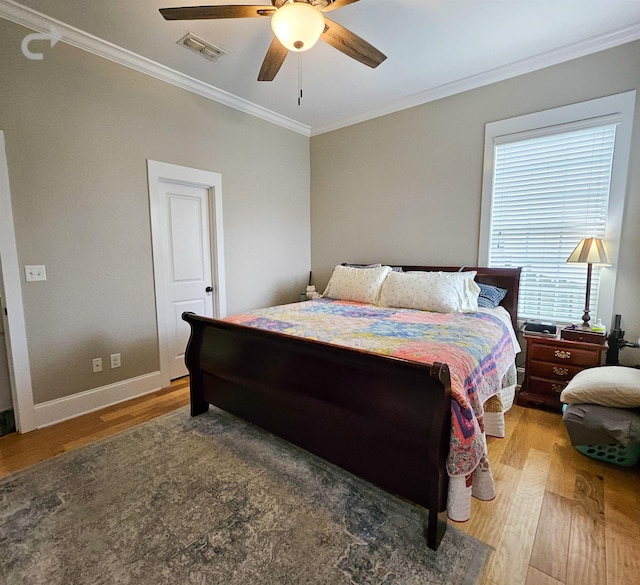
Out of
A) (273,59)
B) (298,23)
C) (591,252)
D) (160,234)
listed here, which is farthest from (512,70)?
(160,234)

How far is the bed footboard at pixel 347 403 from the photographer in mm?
1365

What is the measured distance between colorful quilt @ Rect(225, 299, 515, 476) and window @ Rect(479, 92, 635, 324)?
29.9 inches

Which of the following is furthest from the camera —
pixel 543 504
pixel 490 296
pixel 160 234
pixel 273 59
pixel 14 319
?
pixel 160 234

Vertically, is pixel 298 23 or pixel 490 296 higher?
pixel 298 23

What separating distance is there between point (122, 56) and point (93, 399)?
2.80 metres

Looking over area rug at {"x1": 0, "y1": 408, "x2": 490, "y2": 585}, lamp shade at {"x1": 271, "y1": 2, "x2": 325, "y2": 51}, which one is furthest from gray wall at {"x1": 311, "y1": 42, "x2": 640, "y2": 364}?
area rug at {"x1": 0, "y1": 408, "x2": 490, "y2": 585}

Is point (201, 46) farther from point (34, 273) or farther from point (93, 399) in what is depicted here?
point (93, 399)

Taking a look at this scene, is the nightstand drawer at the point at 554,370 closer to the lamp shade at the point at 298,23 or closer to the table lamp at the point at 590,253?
the table lamp at the point at 590,253

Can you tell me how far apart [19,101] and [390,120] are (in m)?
3.24

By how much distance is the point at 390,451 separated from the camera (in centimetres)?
151

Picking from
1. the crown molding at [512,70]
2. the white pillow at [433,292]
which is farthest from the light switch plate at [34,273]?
the crown molding at [512,70]

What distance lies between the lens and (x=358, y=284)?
331 cm

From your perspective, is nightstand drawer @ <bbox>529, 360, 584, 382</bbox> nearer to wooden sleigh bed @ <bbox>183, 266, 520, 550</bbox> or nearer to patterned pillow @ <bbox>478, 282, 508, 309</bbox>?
patterned pillow @ <bbox>478, 282, 508, 309</bbox>

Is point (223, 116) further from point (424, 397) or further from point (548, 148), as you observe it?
point (424, 397)
